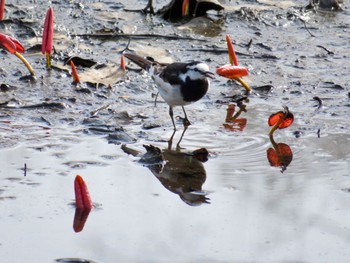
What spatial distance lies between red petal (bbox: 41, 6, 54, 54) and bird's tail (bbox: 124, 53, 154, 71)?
74 centimetres

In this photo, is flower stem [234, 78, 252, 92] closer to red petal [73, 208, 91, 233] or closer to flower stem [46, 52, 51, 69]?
flower stem [46, 52, 51, 69]

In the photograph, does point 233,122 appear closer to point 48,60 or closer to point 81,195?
point 48,60

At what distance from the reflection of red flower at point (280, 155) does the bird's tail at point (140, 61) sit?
1843mm

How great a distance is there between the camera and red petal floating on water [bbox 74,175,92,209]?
5559mm

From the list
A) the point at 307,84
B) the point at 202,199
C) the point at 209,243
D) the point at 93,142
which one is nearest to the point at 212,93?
the point at 307,84

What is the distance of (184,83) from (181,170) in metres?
1.14

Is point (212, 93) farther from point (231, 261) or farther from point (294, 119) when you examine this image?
point (231, 261)

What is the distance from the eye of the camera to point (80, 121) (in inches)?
305

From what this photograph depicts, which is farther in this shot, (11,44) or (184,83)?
(11,44)

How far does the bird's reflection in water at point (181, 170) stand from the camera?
20.6 feet

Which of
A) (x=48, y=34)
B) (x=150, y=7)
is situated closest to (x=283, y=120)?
(x=48, y=34)

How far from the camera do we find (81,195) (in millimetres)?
5656

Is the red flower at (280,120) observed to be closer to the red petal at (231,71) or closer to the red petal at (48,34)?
the red petal at (231,71)

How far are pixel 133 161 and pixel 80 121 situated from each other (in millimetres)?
1064
